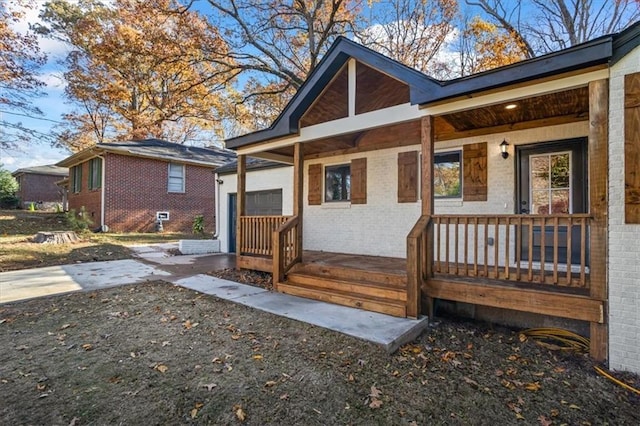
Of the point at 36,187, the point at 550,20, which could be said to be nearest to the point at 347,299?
the point at 550,20

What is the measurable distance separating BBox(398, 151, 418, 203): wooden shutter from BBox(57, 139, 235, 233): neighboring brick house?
12.6 metres

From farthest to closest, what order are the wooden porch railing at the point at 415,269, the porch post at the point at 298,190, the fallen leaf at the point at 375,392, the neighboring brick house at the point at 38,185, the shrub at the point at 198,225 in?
1. the neighboring brick house at the point at 38,185
2. the shrub at the point at 198,225
3. the porch post at the point at 298,190
4. the wooden porch railing at the point at 415,269
5. the fallen leaf at the point at 375,392

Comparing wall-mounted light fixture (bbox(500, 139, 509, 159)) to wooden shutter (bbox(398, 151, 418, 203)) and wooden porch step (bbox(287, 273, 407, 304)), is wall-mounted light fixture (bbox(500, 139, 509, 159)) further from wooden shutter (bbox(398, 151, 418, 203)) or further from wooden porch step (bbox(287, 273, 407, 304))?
wooden porch step (bbox(287, 273, 407, 304))

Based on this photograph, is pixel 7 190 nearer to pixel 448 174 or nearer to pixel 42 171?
pixel 42 171

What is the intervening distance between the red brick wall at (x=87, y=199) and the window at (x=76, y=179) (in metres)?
0.24

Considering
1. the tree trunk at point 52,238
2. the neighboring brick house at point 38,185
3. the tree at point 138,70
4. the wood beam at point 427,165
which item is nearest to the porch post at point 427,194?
the wood beam at point 427,165

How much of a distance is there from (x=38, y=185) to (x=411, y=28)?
34839 millimetres

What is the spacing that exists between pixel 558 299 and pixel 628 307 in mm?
581

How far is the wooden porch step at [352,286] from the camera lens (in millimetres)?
4816

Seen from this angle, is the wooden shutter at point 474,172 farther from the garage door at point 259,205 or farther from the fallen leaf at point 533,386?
the garage door at point 259,205

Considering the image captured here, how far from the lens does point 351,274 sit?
5.59 meters

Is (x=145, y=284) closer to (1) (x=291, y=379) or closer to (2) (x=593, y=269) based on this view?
(1) (x=291, y=379)

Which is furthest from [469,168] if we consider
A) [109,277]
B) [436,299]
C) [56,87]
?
[56,87]

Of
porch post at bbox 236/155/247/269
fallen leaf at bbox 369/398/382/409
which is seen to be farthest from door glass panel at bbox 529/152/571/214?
porch post at bbox 236/155/247/269
